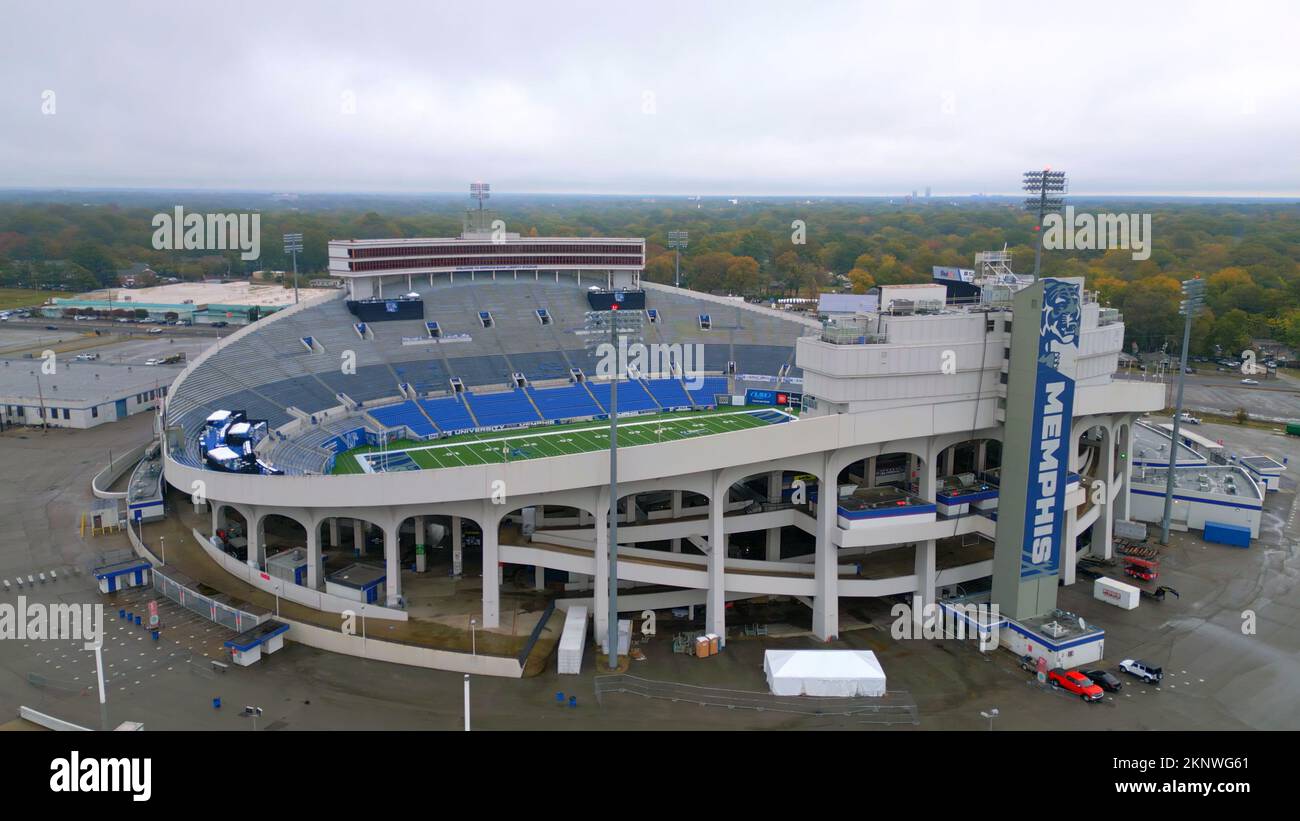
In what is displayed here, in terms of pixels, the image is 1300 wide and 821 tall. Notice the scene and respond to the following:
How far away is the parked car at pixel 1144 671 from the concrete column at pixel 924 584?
637 cm

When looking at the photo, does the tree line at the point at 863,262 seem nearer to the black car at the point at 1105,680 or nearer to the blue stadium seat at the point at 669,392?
the blue stadium seat at the point at 669,392

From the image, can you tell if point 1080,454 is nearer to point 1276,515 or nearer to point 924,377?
point 1276,515

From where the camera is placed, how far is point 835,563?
3116 cm

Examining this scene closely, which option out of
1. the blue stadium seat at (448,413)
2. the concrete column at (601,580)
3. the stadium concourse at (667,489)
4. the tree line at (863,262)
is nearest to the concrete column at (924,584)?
the stadium concourse at (667,489)

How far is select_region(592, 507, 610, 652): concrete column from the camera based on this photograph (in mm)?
29547

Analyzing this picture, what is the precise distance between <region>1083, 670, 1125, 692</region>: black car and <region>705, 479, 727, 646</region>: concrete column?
1202 centimetres

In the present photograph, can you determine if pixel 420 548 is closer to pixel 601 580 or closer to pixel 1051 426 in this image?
pixel 601 580

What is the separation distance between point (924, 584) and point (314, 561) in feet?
75.1

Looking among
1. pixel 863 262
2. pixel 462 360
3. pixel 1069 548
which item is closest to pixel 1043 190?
pixel 1069 548

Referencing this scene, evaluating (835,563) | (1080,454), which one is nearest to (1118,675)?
(835,563)

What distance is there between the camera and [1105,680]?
27.2 meters

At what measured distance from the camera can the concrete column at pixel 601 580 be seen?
29547 millimetres

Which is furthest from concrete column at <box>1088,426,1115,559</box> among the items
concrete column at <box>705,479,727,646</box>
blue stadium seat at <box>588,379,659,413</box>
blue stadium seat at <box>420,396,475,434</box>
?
blue stadium seat at <box>420,396,475,434</box>

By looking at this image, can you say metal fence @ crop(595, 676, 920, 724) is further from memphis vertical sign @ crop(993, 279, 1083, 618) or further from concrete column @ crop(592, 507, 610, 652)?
memphis vertical sign @ crop(993, 279, 1083, 618)
